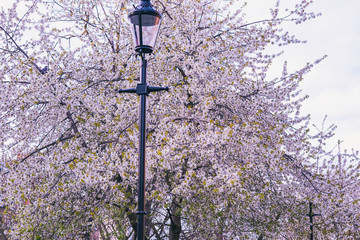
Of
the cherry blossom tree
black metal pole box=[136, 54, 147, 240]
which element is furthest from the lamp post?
the cherry blossom tree

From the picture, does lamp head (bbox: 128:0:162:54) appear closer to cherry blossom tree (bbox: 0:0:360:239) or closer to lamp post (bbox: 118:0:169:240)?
lamp post (bbox: 118:0:169:240)

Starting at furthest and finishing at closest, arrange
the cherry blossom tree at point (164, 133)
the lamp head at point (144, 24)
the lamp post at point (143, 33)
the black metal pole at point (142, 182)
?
the cherry blossom tree at point (164, 133), the lamp head at point (144, 24), the lamp post at point (143, 33), the black metal pole at point (142, 182)

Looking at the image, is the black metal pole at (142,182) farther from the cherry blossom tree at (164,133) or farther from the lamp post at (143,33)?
the cherry blossom tree at (164,133)

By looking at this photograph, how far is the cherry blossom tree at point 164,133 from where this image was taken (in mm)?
8289

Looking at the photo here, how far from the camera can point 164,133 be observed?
7.95 m

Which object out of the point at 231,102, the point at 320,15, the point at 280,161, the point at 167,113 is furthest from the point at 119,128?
the point at 320,15

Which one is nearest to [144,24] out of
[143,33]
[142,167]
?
[143,33]

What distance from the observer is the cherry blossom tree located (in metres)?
8.29

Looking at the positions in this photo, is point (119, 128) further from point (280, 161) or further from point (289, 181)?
point (289, 181)

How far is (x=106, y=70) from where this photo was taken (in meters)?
10.6

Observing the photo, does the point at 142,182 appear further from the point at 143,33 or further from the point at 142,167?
the point at 143,33

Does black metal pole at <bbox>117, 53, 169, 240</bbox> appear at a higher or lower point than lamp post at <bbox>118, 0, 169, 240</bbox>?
lower

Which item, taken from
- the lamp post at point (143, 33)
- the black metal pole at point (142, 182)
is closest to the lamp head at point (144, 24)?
the lamp post at point (143, 33)

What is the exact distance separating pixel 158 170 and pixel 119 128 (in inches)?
66.5
